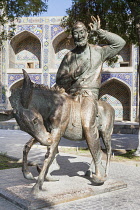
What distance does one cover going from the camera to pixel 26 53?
21359 mm

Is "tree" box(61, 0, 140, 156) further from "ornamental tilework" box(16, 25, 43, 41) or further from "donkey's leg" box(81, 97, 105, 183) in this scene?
"ornamental tilework" box(16, 25, 43, 41)

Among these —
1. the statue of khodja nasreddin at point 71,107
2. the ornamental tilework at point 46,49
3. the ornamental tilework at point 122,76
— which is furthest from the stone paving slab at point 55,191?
the ornamental tilework at point 46,49

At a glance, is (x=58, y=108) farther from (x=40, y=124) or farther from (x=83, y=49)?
(x=83, y=49)

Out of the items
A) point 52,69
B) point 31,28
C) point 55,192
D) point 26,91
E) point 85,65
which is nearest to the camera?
point 26,91

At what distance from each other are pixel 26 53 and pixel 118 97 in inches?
330

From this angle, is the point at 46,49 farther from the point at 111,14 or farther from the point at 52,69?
the point at 111,14

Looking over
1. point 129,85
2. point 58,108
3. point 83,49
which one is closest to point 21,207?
point 58,108

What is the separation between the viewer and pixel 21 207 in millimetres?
2551

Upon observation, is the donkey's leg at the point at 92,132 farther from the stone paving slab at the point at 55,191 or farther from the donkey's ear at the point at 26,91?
Result: the donkey's ear at the point at 26,91

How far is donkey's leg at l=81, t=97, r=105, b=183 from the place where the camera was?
2.88 metres

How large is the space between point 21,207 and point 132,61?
17.4 m

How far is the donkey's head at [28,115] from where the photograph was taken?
2562 mm

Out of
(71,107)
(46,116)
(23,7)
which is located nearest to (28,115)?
(46,116)

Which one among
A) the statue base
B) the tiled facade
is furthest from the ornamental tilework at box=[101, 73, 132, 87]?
the statue base
